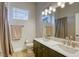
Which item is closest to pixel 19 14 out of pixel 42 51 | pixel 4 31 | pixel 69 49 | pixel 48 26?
pixel 4 31

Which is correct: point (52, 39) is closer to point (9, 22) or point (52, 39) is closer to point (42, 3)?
point (42, 3)

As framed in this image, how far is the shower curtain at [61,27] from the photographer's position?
94.5 inches

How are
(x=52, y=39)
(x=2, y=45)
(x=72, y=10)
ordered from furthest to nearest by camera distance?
(x=52, y=39), (x=72, y=10), (x=2, y=45)

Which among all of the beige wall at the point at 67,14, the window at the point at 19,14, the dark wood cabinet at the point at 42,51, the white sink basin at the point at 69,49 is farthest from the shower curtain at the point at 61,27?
the window at the point at 19,14

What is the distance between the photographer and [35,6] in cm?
231

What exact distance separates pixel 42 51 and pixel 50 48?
0.74ft

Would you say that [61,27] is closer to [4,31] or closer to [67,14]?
[67,14]

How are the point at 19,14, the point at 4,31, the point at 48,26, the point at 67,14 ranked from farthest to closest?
the point at 48,26 < the point at 67,14 < the point at 19,14 < the point at 4,31

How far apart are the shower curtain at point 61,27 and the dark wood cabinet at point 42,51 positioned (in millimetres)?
382

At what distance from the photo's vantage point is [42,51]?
238 centimetres

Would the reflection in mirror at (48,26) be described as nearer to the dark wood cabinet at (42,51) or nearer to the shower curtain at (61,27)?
the shower curtain at (61,27)

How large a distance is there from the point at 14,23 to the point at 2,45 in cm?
44

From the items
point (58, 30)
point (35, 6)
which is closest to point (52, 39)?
point (58, 30)

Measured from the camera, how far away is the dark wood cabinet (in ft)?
7.08
